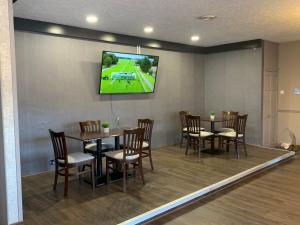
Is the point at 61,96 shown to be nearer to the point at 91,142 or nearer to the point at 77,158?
the point at 91,142

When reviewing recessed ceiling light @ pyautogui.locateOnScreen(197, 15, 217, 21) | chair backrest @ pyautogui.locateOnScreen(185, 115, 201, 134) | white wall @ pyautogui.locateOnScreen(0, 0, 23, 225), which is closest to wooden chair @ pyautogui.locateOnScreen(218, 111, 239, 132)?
chair backrest @ pyautogui.locateOnScreen(185, 115, 201, 134)

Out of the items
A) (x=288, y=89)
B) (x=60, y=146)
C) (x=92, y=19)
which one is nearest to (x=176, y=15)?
(x=92, y=19)

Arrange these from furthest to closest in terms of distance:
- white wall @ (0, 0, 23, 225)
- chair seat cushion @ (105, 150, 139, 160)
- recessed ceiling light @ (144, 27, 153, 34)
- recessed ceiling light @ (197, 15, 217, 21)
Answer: recessed ceiling light @ (144, 27, 153, 34) < recessed ceiling light @ (197, 15, 217, 21) < chair seat cushion @ (105, 150, 139, 160) < white wall @ (0, 0, 23, 225)

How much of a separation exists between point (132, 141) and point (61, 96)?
1.82 metres

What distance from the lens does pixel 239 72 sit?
22.5ft

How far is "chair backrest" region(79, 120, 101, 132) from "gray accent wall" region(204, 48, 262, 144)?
3.77 m

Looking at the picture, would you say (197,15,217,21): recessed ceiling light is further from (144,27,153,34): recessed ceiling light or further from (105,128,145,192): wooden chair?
(105,128,145,192): wooden chair

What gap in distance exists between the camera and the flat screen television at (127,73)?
5.25 meters

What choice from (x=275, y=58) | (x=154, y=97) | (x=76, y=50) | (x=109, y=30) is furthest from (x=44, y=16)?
(x=275, y=58)

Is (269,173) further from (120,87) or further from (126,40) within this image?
(126,40)

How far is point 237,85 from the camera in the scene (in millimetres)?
6910

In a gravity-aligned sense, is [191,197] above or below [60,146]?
below

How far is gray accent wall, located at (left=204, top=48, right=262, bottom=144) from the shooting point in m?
6.53

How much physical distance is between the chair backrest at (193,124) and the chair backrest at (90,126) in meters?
1.92
